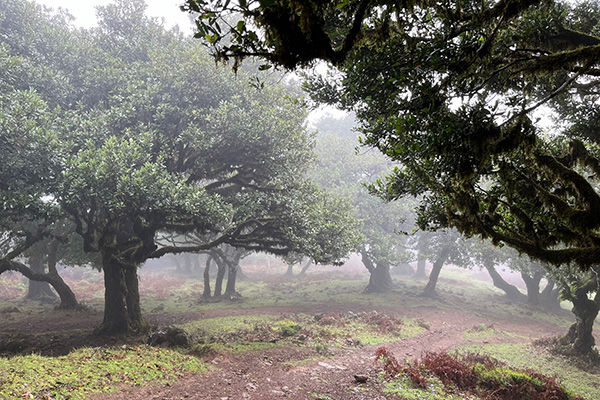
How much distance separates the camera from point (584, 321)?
56.2 feet

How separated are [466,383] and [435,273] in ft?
91.3

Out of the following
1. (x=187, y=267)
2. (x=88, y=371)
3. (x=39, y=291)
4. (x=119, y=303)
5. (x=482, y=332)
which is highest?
(x=119, y=303)

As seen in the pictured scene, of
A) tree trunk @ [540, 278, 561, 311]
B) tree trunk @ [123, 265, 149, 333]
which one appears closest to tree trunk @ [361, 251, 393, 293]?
tree trunk @ [540, 278, 561, 311]

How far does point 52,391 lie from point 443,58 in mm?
11692

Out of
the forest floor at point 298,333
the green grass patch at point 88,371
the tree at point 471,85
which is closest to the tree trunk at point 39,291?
the forest floor at point 298,333

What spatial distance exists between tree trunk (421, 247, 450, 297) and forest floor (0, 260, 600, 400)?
1759 millimetres

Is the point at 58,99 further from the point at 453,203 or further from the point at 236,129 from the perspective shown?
the point at 453,203

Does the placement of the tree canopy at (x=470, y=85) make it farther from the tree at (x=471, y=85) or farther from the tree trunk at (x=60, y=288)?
the tree trunk at (x=60, y=288)

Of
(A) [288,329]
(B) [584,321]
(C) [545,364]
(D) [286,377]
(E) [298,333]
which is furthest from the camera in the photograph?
(E) [298,333]

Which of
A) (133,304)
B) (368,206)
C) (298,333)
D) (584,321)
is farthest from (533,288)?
(133,304)

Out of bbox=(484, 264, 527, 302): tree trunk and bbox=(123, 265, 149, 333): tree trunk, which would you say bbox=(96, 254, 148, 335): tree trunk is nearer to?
bbox=(123, 265, 149, 333): tree trunk

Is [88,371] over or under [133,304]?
under

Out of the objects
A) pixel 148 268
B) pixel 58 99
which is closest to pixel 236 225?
pixel 58 99

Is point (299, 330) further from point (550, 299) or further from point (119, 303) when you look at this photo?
point (550, 299)
